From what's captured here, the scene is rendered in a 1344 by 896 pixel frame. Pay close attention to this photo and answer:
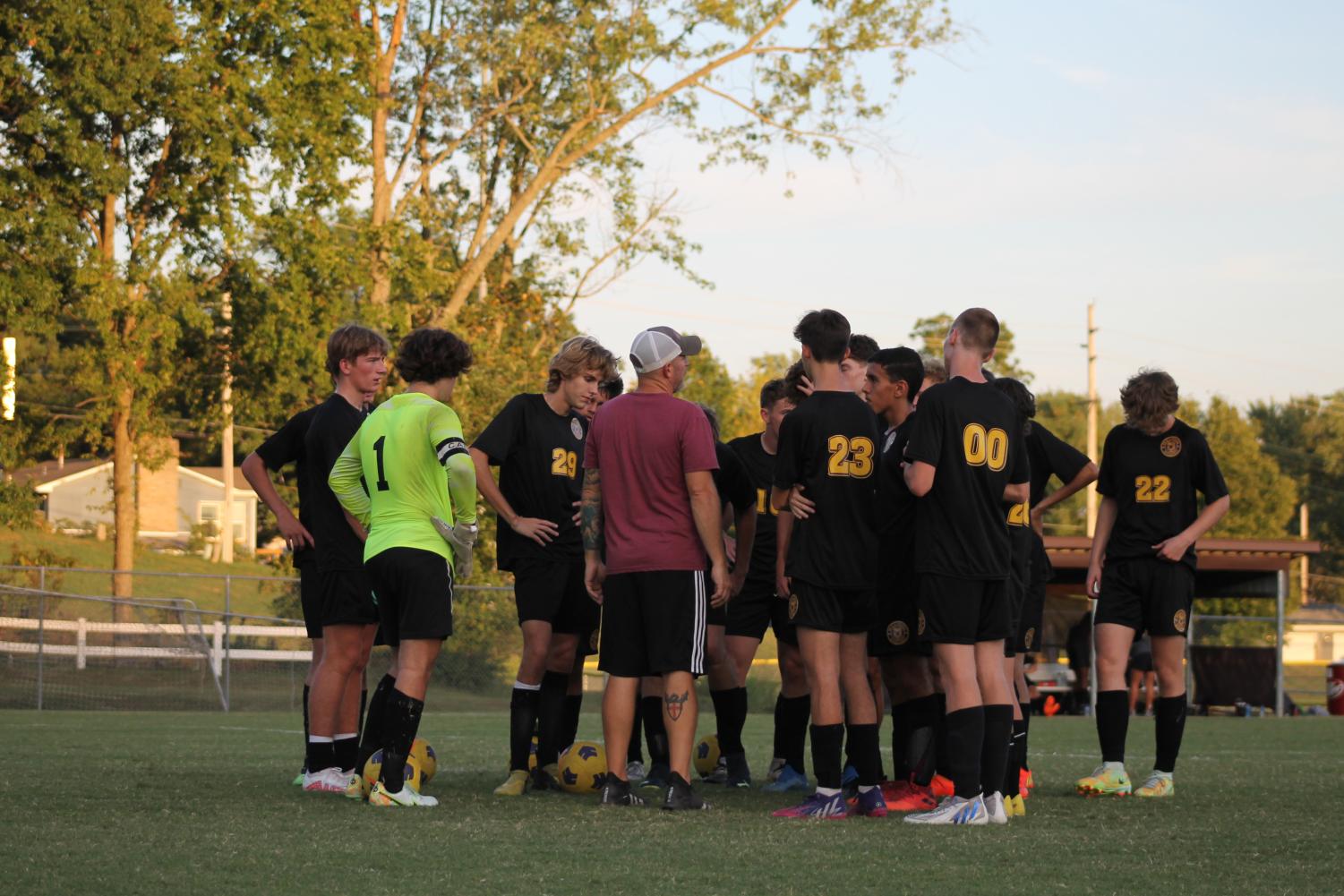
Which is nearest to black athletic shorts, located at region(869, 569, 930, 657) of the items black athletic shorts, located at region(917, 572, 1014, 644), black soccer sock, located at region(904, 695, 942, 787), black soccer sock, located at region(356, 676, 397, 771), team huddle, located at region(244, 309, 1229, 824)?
team huddle, located at region(244, 309, 1229, 824)

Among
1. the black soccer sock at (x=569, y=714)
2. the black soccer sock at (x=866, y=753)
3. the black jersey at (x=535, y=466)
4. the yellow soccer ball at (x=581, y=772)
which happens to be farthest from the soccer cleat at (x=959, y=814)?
the black jersey at (x=535, y=466)

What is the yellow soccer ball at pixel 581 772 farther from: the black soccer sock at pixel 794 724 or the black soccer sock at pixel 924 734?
the black soccer sock at pixel 924 734

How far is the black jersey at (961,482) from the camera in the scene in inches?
254

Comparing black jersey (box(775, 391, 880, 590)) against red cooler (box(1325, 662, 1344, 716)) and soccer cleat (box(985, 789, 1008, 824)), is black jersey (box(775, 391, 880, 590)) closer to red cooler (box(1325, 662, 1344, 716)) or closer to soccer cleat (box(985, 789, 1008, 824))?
soccer cleat (box(985, 789, 1008, 824))

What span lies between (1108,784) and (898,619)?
5.25 feet

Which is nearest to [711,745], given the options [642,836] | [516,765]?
[516,765]

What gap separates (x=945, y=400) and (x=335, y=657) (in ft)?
10.1

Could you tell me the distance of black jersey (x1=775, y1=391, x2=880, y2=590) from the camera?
6762 millimetres

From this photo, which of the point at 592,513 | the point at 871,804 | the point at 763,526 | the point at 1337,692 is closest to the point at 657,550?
the point at 592,513

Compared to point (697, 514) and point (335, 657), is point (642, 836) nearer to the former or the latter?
point (697, 514)

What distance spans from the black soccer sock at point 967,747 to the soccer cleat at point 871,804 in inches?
20.7

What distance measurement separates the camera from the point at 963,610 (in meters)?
6.45

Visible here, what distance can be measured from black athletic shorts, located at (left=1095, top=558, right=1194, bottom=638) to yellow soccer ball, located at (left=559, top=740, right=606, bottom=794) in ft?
8.70

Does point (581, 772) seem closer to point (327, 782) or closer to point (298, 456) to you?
point (327, 782)
